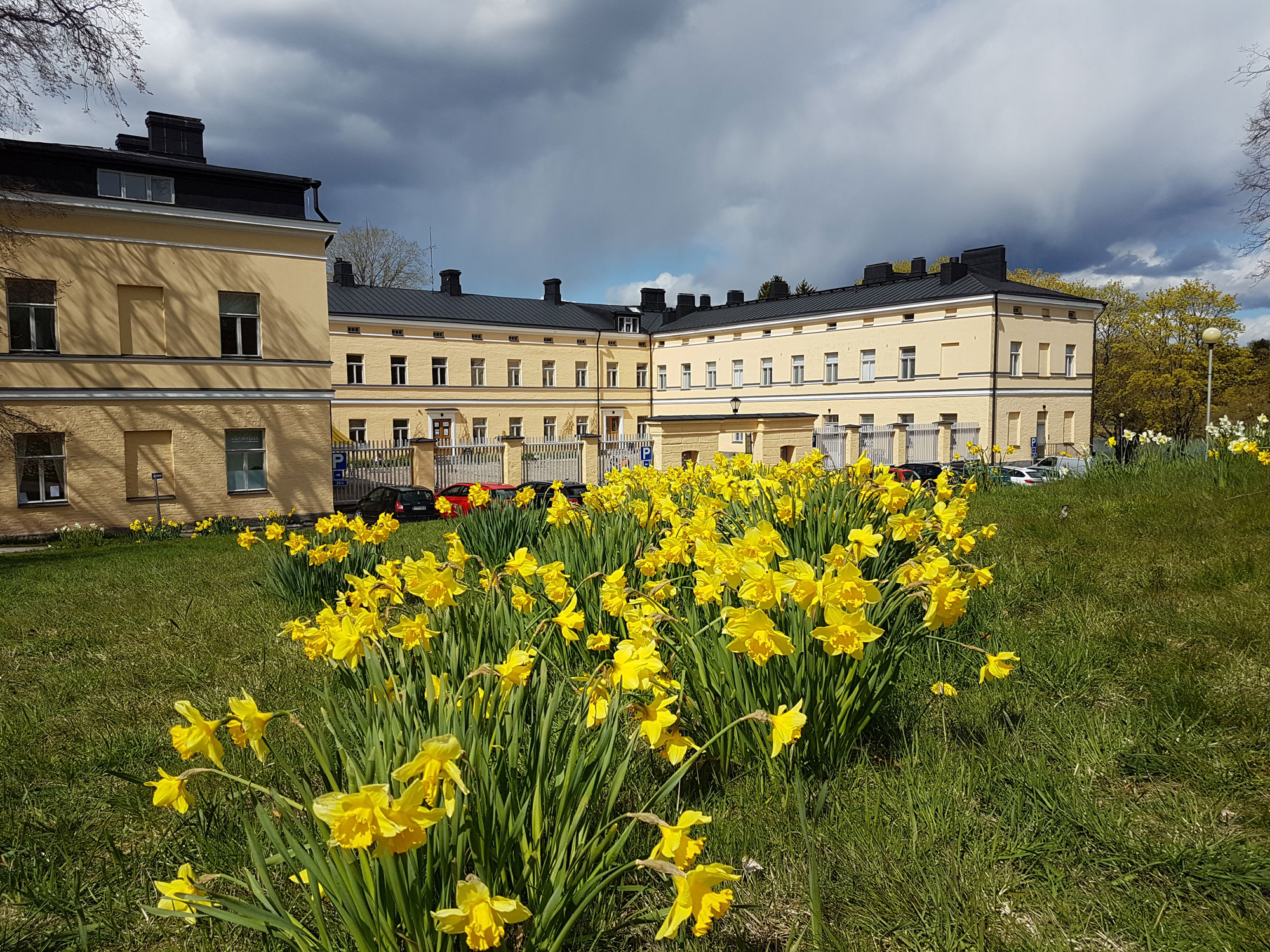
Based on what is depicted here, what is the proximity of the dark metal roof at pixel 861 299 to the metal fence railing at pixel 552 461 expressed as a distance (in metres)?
18.7

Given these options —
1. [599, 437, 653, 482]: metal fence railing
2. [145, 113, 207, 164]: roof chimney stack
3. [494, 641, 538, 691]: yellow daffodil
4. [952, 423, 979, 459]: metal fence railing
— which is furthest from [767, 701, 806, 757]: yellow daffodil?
[952, 423, 979, 459]: metal fence railing

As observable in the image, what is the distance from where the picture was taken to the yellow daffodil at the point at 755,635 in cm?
214

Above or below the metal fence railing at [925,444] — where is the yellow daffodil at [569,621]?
below

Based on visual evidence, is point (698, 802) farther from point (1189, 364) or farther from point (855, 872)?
point (1189, 364)

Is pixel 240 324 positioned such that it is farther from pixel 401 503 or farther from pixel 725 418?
pixel 725 418

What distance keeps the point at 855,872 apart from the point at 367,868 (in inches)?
59.1

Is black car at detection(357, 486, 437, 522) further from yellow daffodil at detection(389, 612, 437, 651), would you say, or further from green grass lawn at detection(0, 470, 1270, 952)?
yellow daffodil at detection(389, 612, 437, 651)

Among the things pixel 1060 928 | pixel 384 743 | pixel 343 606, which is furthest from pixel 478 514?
pixel 1060 928

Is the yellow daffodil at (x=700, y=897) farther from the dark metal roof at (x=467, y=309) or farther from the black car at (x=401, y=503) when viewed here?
the dark metal roof at (x=467, y=309)

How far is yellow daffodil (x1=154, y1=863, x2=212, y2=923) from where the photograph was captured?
1670mm

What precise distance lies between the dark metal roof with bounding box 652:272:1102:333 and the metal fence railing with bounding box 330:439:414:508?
77.5 feet

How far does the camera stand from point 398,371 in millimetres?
39156

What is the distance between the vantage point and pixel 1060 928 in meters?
2.07

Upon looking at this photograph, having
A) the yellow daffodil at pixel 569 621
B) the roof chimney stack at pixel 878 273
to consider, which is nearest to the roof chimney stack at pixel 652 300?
the roof chimney stack at pixel 878 273
